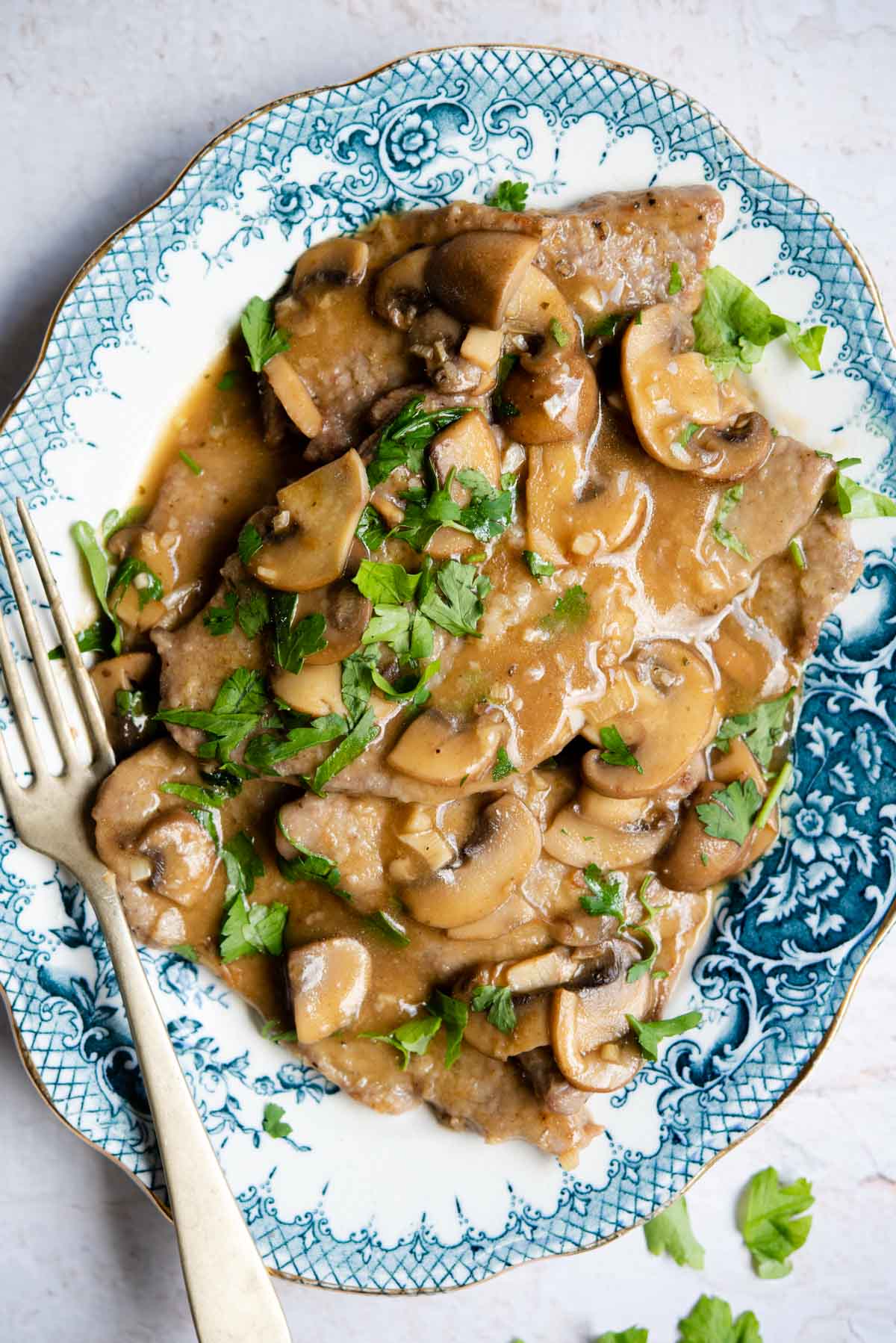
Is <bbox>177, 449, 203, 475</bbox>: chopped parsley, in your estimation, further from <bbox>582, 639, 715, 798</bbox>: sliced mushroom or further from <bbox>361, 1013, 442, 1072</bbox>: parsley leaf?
A: <bbox>361, 1013, 442, 1072</bbox>: parsley leaf

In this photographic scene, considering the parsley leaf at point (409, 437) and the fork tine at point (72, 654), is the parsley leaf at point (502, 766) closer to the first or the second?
the parsley leaf at point (409, 437)

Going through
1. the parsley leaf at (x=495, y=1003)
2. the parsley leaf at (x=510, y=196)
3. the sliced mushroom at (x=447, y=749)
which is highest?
the parsley leaf at (x=510, y=196)

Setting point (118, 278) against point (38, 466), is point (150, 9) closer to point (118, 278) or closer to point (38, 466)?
point (118, 278)

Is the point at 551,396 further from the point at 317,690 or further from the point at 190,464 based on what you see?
the point at 190,464

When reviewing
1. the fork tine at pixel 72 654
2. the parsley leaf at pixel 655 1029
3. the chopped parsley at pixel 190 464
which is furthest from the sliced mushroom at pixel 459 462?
the parsley leaf at pixel 655 1029

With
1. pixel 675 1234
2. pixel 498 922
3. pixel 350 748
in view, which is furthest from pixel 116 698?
pixel 675 1234

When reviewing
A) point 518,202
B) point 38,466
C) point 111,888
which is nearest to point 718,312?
point 518,202

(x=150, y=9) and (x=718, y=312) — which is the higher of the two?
(x=150, y=9)
